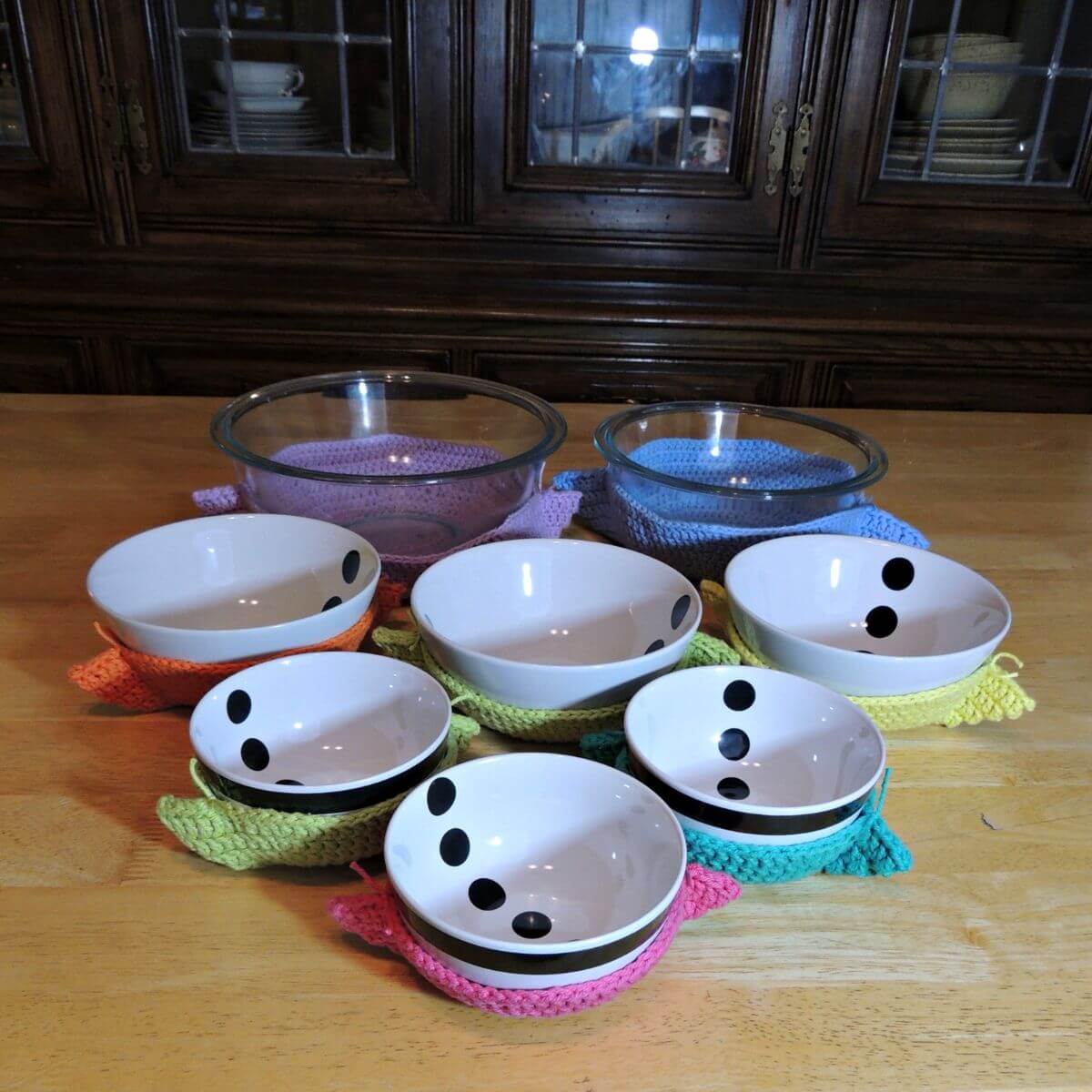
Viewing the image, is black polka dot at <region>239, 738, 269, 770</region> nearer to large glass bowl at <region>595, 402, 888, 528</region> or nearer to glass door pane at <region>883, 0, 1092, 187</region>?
large glass bowl at <region>595, 402, 888, 528</region>

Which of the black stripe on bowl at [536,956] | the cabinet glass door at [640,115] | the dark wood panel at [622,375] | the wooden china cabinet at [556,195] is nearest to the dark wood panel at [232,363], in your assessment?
the wooden china cabinet at [556,195]

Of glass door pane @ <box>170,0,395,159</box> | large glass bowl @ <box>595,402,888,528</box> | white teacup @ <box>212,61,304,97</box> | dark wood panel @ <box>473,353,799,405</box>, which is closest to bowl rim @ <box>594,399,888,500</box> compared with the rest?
large glass bowl @ <box>595,402,888,528</box>

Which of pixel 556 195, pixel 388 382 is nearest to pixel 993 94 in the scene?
pixel 556 195

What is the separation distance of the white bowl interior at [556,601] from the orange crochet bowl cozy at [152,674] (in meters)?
0.07

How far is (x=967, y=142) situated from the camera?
5.33ft

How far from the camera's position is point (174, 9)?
1.50 m

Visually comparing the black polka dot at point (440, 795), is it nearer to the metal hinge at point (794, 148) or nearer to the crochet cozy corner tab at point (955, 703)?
the crochet cozy corner tab at point (955, 703)

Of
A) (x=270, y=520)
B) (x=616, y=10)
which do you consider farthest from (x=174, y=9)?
(x=270, y=520)

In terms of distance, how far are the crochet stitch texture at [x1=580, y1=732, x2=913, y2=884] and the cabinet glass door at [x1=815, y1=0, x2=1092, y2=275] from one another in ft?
4.48

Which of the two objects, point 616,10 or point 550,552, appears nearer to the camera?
point 550,552

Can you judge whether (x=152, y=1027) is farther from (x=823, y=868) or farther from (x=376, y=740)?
(x=823, y=868)

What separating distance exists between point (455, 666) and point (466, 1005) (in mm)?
185

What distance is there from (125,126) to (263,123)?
211mm

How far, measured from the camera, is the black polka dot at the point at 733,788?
0.51 m
